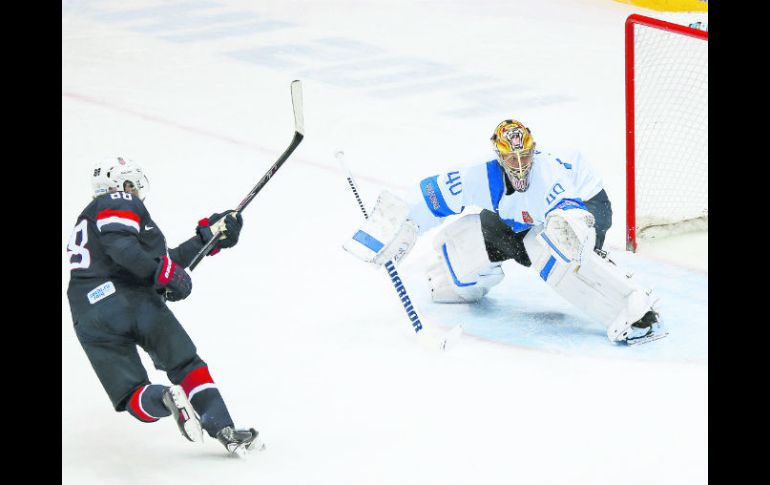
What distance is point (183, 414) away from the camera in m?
3.92

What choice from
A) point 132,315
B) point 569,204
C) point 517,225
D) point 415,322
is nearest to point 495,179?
point 517,225

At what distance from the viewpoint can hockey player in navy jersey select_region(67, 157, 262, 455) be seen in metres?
4.07

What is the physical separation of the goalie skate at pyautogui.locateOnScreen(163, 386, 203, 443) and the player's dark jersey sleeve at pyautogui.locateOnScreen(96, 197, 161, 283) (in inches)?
15.3

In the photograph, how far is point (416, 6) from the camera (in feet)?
32.0

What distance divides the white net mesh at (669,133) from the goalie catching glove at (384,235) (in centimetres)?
148

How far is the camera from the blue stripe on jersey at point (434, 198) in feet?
16.7

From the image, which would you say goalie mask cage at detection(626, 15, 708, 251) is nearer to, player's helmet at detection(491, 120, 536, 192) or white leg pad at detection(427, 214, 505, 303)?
white leg pad at detection(427, 214, 505, 303)

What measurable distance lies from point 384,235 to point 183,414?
1.26m

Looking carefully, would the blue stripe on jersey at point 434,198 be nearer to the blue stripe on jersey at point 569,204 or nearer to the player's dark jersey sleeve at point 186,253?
the blue stripe on jersey at point 569,204

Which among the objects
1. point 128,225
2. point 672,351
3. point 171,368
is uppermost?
point 128,225
